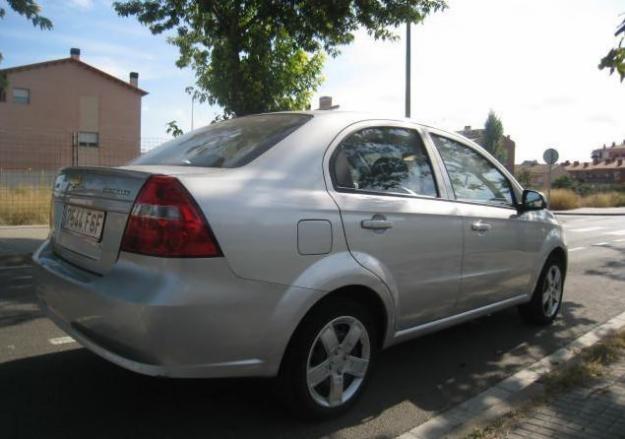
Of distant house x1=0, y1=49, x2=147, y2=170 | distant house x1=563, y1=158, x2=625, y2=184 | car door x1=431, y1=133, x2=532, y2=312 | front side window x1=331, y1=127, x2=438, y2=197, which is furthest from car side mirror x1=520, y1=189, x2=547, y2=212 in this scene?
distant house x1=563, y1=158, x2=625, y2=184

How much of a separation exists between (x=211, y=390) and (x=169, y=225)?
142 centimetres

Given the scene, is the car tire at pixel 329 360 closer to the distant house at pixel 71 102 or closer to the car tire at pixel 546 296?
the car tire at pixel 546 296

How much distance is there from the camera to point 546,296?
205 inches

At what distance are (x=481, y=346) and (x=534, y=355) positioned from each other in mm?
416

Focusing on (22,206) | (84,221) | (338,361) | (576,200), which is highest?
(576,200)

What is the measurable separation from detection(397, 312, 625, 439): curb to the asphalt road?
111 millimetres

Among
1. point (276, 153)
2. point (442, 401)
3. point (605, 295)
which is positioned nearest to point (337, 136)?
point (276, 153)

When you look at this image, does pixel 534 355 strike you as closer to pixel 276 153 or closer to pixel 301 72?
pixel 276 153

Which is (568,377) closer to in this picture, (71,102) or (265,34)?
(265,34)

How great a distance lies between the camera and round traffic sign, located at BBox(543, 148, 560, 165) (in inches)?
930

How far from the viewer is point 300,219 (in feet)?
9.34

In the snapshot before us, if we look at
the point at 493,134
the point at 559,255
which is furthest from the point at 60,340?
the point at 493,134

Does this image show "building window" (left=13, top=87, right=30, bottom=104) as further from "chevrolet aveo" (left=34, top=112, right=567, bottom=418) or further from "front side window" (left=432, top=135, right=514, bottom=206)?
"front side window" (left=432, top=135, right=514, bottom=206)

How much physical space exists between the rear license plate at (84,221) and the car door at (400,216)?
118 centimetres
